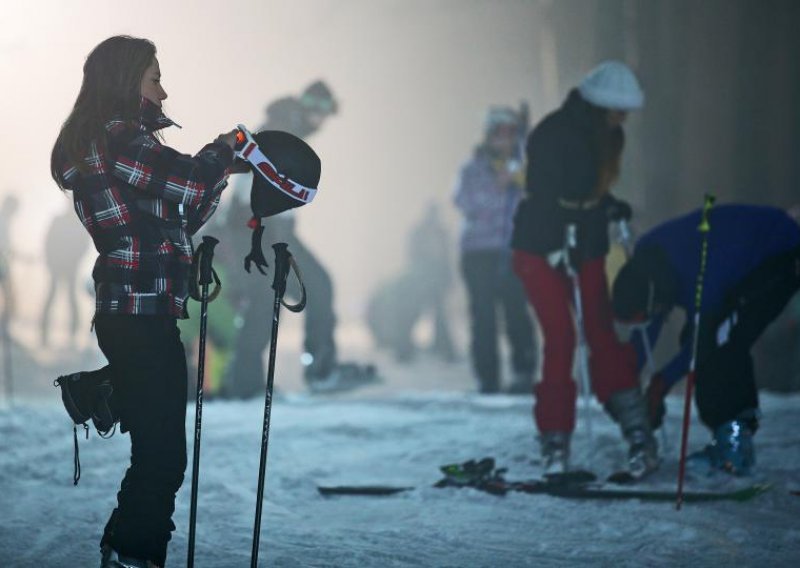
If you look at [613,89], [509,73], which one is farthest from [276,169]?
[509,73]

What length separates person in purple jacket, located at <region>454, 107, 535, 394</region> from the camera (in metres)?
6.98

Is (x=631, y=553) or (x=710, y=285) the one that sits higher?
(x=710, y=285)

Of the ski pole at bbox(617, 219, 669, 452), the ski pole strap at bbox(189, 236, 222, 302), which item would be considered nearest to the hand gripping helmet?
the ski pole strap at bbox(189, 236, 222, 302)

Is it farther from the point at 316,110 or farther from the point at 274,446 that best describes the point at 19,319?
the point at 274,446

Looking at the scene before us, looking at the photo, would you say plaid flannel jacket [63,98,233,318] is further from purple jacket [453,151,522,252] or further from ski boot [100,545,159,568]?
purple jacket [453,151,522,252]

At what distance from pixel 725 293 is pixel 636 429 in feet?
2.27

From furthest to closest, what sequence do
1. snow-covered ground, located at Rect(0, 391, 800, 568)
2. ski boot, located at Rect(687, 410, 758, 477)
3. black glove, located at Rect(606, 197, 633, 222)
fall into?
black glove, located at Rect(606, 197, 633, 222) → ski boot, located at Rect(687, 410, 758, 477) → snow-covered ground, located at Rect(0, 391, 800, 568)

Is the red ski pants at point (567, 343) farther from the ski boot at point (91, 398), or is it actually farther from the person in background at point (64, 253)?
the person in background at point (64, 253)

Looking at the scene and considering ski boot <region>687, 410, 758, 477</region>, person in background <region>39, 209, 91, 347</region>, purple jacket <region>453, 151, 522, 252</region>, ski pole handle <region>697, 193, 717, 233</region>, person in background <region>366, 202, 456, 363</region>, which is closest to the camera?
ski pole handle <region>697, 193, 717, 233</region>

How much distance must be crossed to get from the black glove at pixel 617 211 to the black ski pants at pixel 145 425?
8.18 feet

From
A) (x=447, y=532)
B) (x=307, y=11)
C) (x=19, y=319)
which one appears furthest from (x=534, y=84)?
(x=447, y=532)

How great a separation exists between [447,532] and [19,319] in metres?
13.2

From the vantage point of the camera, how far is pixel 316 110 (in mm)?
6656

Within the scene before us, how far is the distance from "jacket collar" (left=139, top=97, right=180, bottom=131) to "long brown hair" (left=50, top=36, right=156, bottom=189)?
26mm
